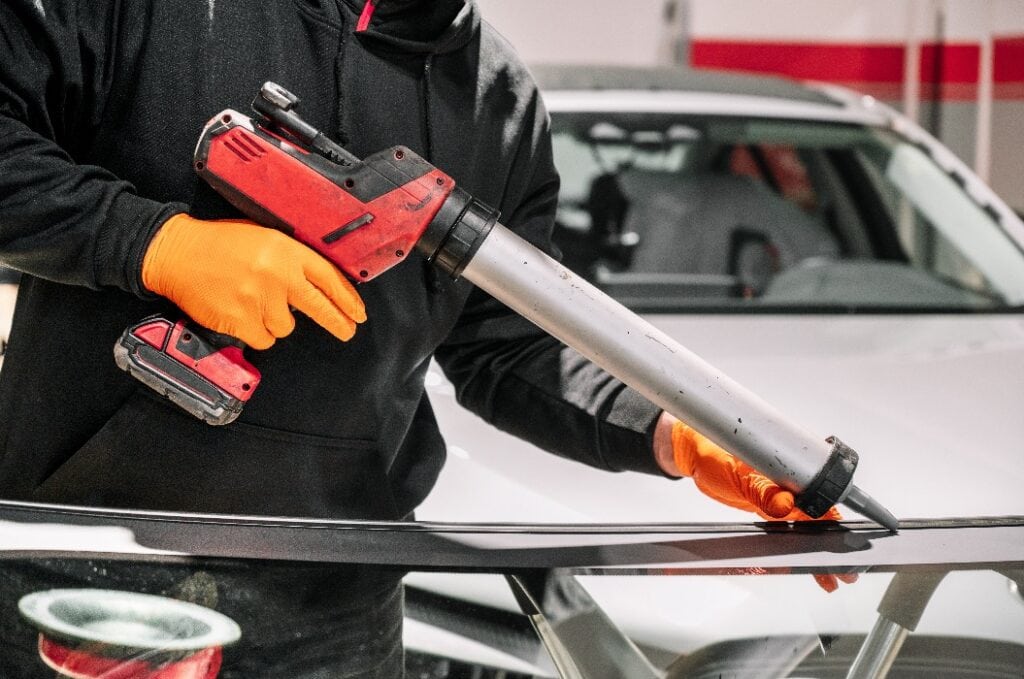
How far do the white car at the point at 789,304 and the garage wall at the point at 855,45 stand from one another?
1.01 m

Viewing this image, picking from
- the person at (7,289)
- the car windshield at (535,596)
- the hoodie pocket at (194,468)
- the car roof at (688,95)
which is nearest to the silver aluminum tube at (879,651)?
the car windshield at (535,596)

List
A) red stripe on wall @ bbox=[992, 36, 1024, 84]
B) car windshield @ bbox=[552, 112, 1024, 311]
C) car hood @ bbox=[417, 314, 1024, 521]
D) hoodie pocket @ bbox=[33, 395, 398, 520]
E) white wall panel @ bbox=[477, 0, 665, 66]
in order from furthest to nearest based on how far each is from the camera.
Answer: red stripe on wall @ bbox=[992, 36, 1024, 84] → white wall panel @ bbox=[477, 0, 665, 66] → car windshield @ bbox=[552, 112, 1024, 311] → car hood @ bbox=[417, 314, 1024, 521] → hoodie pocket @ bbox=[33, 395, 398, 520]

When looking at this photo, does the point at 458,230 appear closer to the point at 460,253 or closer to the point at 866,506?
the point at 460,253

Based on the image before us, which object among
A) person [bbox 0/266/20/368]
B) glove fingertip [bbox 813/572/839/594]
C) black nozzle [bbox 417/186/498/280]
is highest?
black nozzle [bbox 417/186/498/280]

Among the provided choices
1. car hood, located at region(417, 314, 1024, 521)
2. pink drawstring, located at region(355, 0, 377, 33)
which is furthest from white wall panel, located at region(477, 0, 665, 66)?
pink drawstring, located at region(355, 0, 377, 33)

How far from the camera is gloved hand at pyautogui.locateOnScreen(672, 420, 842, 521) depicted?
1194 mm

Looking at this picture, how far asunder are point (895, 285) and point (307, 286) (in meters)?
1.81

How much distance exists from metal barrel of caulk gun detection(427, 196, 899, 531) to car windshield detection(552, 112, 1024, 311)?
4.10ft

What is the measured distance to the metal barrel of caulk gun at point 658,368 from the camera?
→ 1091mm

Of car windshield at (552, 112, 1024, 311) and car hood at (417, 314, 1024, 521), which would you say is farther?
car windshield at (552, 112, 1024, 311)

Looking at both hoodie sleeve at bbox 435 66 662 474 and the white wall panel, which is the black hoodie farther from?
the white wall panel

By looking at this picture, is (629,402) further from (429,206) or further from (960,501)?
(960,501)

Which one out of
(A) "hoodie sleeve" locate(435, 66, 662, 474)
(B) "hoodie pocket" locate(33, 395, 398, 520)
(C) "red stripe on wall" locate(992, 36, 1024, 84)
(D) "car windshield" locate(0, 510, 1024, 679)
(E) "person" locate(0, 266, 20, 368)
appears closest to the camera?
(D) "car windshield" locate(0, 510, 1024, 679)

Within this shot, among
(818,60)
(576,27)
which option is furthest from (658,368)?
(818,60)
